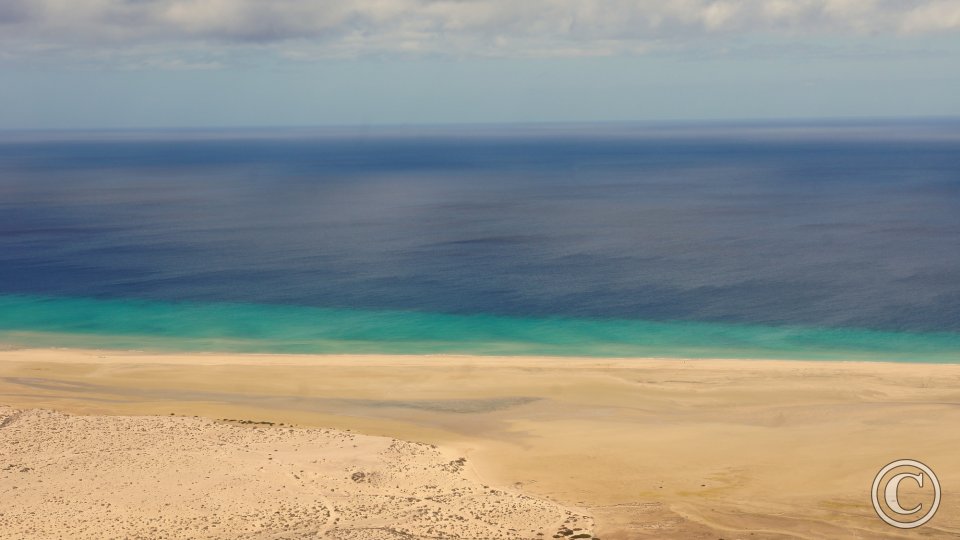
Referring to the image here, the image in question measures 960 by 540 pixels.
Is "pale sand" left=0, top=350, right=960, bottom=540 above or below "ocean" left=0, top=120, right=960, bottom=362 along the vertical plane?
below

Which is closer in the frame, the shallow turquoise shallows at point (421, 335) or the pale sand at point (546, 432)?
the pale sand at point (546, 432)

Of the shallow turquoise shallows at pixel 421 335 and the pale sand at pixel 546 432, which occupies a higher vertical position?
the shallow turquoise shallows at pixel 421 335

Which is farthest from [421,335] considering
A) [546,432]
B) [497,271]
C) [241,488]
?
[241,488]

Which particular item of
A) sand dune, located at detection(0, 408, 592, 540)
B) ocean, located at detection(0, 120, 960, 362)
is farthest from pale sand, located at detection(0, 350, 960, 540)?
ocean, located at detection(0, 120, 960, 362)

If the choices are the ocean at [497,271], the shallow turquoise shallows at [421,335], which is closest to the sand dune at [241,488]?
the shallow turquoise shallows at [421,335]

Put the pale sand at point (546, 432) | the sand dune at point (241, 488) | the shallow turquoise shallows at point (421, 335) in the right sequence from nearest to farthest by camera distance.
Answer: the sand dune at point (241, 488), the pale sand at point (546, 432), the shallow turquoise shallows at point (421, 335)

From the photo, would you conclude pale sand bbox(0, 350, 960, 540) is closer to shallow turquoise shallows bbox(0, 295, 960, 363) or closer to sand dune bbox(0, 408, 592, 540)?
sand dune bbox(0, 408, 592, 540)

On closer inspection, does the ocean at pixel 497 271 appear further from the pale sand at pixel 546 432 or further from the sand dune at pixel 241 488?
the sand dune at pixel 241 488
